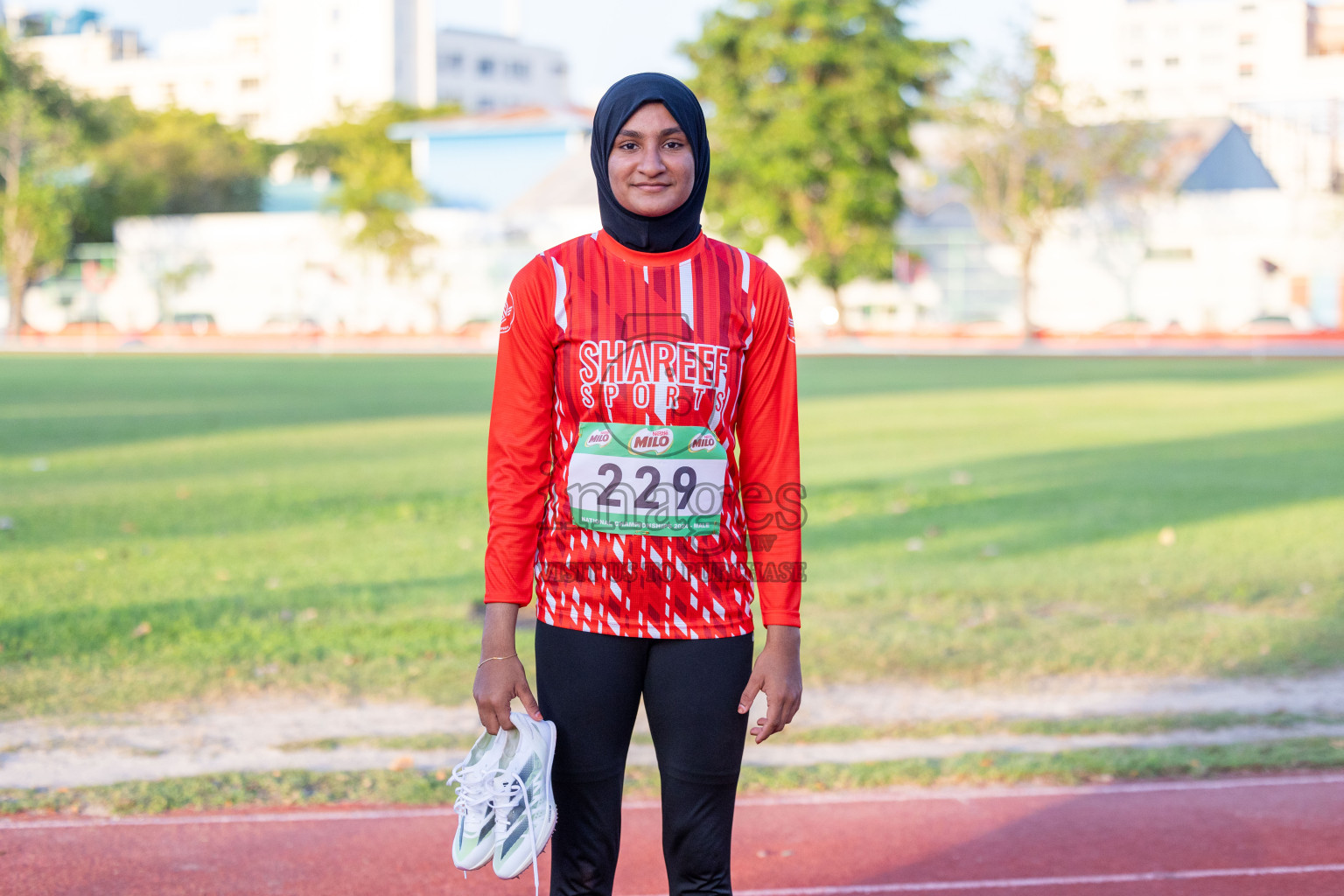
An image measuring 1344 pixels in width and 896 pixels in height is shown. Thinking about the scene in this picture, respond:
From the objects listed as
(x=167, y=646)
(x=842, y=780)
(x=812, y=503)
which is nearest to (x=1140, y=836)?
(x=842, y=780)

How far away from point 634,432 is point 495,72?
357 feet

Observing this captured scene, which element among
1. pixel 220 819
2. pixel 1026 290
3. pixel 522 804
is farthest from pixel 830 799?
pixel 1026 290

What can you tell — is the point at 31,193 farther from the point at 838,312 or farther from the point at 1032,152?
the point at 1032,152

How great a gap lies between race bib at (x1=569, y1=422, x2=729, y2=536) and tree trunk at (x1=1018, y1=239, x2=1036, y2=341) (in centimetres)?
4589

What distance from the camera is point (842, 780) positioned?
16.5 feet

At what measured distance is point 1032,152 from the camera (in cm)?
4725

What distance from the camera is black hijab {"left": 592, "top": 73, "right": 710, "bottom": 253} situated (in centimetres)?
260

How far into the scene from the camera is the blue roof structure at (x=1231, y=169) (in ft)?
167

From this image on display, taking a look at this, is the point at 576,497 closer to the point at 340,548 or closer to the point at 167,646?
the point at 167,646

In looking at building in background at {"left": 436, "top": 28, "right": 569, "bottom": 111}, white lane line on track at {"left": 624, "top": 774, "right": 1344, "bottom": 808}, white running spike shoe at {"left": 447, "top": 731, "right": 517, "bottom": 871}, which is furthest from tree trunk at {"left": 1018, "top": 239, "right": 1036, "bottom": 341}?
building in background at {"left": 436, "top": 28, "right": 569, "bottom": 111}

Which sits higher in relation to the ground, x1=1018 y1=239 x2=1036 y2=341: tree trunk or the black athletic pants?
x1=1018 y1=239 x2=1036 y2=341: tree trunk

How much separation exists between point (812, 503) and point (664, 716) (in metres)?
9.04

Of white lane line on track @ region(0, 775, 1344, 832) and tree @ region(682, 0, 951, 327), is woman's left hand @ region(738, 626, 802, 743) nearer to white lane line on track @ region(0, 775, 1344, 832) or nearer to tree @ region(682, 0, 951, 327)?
white lane line on track @ region(0, 775, 1344, 832)

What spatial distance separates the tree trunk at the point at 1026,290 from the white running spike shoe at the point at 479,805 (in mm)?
46069
